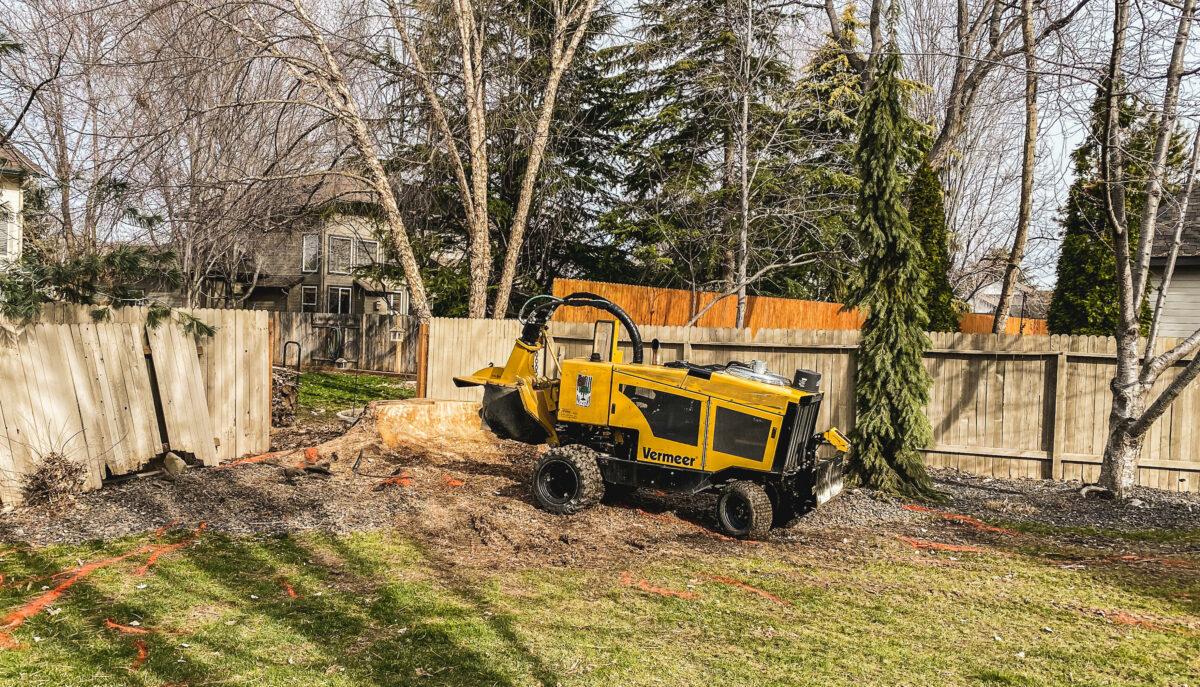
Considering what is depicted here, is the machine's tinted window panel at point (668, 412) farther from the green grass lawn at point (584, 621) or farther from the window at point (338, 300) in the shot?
the window at point (338, 300)

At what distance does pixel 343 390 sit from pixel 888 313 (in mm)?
12368

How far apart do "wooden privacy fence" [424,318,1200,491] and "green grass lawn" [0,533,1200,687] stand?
3.80 meters

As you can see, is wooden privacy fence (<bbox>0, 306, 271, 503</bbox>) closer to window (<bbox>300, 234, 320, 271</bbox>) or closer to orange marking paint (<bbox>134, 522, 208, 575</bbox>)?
orange marking paint (<bbox>134, 522, 208, 575</bbox>)

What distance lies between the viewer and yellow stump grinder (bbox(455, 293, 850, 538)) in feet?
24.4

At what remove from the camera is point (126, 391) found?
27.0 ft

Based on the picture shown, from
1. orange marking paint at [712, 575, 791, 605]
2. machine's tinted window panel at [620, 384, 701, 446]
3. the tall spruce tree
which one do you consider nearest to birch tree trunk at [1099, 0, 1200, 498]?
the tall spruce tree

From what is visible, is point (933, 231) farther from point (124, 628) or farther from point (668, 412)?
point (124, 628)

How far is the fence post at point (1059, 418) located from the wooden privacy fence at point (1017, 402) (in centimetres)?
1

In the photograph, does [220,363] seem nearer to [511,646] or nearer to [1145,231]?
[511,646]

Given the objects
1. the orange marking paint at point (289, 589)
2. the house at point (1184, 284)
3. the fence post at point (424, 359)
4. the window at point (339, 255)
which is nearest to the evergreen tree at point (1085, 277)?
the house at point (1184, 284)

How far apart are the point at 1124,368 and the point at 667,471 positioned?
5.33 metres

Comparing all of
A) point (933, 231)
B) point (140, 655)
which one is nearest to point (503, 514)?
point (140, 655)

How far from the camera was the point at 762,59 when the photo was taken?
15.1m

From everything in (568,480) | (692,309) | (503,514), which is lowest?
(503,514)
